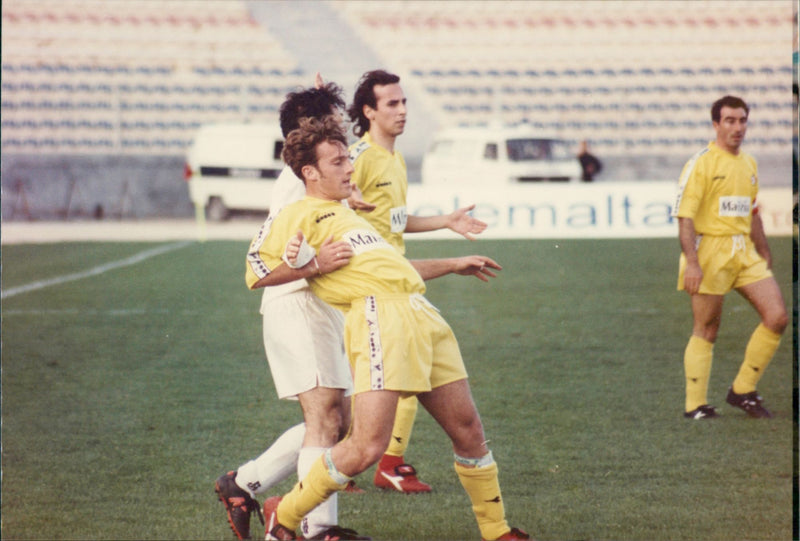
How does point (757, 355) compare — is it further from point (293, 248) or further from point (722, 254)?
point (293, 248)

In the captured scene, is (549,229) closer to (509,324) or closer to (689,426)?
(509,324)

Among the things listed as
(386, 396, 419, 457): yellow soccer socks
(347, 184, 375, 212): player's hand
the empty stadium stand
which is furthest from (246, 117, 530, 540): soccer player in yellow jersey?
the empty stadium stand

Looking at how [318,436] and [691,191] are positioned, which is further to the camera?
[691,191]

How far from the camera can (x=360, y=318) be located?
3969 mm

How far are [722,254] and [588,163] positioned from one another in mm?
18755

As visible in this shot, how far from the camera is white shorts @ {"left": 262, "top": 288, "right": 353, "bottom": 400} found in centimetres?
427

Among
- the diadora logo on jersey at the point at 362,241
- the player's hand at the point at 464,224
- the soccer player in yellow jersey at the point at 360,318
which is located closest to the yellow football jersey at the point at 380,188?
the player's hand at the point at 464,224

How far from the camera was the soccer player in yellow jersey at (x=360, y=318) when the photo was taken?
3.90 m

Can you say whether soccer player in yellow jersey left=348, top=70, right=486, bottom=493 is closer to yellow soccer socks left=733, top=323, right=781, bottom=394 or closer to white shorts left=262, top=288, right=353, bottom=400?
white shorts left=262, top=288, right=353, bottom=400

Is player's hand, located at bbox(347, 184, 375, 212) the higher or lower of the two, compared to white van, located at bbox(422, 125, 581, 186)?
Result: higher

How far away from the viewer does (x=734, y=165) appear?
269 inches

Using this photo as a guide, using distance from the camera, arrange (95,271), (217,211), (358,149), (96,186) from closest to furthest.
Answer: (358,149), (95,271), (217,211), (96,186)

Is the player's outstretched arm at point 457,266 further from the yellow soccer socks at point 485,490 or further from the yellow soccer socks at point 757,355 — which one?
the yellow soccer socks at point 757,355

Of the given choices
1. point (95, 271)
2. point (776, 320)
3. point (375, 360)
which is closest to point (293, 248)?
point (375, 360)
